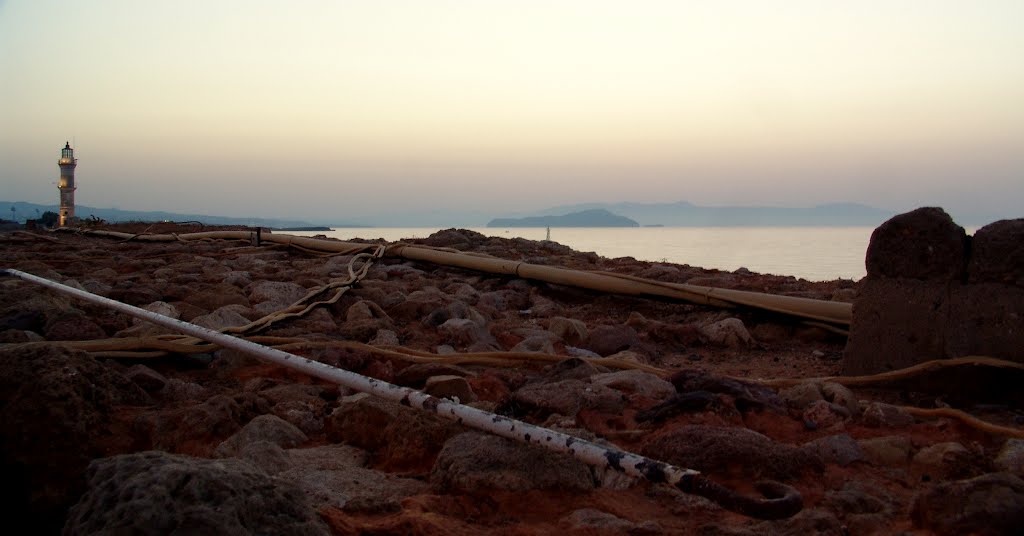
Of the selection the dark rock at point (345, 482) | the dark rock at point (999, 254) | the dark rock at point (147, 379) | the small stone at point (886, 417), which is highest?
the dark rock at point (999, 254)

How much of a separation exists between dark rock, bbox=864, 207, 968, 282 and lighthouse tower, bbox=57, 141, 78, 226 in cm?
2931

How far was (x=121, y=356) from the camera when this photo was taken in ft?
9.95

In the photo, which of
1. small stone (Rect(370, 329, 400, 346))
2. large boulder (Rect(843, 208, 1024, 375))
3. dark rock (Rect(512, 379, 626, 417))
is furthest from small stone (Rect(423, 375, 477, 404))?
large boulder (Rect(843, 208, 1024, 375))

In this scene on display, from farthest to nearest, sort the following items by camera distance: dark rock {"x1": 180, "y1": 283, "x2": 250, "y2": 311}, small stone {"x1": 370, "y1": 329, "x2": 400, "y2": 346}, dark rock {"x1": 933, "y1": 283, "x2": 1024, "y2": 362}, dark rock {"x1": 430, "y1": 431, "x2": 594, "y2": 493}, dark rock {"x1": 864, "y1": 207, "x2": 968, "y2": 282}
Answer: dark rock {"x1": 180, "y1": 283, "x2": 250, "y2": 311}, small stone {"x1": 370, "y1": 329, "x2": 400, "y2": 346}, dark rock {"x1": 864, "y1": 207, "x2": 968, "y2": 282}, dark rock {"x1": 933, "y1": 283, "x2": 1024, "y2": 362}, dark rock {"x1": 430, "y1": 431, "x2": 594, "y2": 493}

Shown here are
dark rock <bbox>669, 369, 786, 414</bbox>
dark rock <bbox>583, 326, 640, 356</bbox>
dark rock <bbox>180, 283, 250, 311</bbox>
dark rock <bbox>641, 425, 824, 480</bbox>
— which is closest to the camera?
dark rock <bbox>641, 425, 824, 480</bbox>

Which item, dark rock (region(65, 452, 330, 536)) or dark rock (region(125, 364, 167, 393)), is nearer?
dark rock (region(65, 452, 330, 536))

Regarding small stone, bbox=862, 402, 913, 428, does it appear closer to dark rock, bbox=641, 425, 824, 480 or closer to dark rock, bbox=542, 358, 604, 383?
dark rock, bbox=641, 425, 824, 480

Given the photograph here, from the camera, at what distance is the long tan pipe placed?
414 cm

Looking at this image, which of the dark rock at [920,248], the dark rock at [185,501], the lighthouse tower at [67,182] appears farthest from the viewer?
the lighthouse tower at [67,182]

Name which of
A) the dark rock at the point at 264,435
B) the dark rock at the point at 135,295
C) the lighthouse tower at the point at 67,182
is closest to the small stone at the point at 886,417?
the dark rock at the point at 264,435

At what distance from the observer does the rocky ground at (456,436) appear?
158 centimetres

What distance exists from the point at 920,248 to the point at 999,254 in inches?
10.9

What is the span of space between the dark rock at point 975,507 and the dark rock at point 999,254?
1.56m

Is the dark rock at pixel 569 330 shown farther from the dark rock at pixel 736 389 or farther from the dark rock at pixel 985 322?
the dark rock at pixel 985 322
